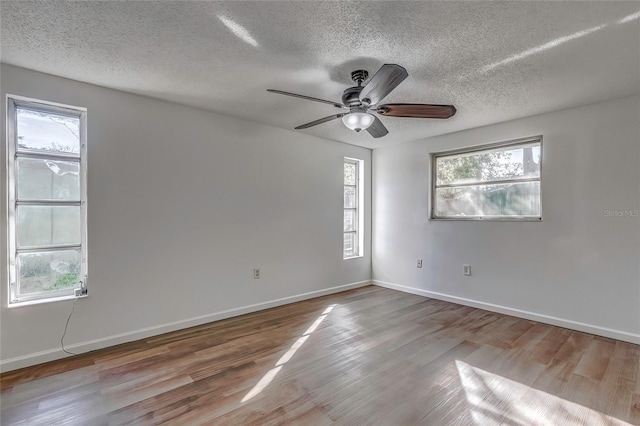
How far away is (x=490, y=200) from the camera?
12.5 ft

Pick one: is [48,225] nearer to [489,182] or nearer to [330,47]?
[330,47]

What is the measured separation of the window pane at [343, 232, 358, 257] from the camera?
4.88m

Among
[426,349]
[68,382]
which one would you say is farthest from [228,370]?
[426,349]

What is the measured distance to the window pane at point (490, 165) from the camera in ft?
11.5

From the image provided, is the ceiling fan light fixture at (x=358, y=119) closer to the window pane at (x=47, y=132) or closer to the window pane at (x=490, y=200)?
the window pane at (x=490, y=200)

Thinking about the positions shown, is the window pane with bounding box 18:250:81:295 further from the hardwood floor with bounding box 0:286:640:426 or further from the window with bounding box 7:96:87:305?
the hardwood floor with bounding box 0:286:640:426

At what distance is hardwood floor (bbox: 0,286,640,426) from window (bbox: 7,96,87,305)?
69 cm

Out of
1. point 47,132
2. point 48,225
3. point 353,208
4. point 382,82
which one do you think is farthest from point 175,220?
point 353,208

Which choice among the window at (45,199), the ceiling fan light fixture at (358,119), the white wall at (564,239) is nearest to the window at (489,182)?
the white wall at (564,239)

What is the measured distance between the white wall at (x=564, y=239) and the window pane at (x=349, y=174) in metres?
1.12

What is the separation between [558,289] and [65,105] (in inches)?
202

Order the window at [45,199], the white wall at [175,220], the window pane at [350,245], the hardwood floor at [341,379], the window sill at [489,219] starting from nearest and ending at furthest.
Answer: the hardwood floor at [341,379] < the window at [45,199] < the white wall at [175,220] < the window sill at [489,219] < the window pane at [350,245]

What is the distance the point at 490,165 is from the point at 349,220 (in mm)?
2162

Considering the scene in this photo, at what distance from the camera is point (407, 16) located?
5.62ft
